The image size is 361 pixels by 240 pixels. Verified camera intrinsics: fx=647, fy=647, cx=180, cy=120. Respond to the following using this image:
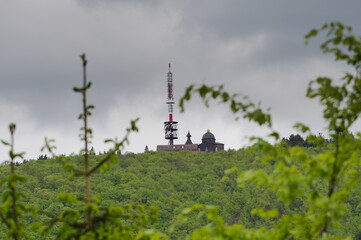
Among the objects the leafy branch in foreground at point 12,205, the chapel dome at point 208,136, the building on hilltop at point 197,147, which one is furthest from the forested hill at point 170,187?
the leafy branch in foreground at point 12,205

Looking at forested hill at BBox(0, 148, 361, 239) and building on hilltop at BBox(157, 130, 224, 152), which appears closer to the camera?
forested hill at BBox(0, 148, 361, 239)

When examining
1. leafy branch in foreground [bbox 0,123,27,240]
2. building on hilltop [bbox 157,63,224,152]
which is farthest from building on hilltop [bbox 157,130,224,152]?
leafy branch in foreground [bbox 0,123,27,240]

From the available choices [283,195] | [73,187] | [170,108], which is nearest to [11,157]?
[283,195]

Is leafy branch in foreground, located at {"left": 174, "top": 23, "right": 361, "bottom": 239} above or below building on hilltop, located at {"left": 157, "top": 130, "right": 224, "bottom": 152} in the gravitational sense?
below

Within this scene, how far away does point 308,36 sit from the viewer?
6121 mm

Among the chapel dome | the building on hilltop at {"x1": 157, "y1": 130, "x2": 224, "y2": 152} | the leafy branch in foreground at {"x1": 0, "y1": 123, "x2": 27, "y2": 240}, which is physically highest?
the chapel dome

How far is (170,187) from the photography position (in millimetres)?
125250

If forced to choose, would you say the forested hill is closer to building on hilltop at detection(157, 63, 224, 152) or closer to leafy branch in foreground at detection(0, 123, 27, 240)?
building on hilltop at detection(157, 63, 224, 152)

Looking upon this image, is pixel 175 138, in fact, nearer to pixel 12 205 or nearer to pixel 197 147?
pixel 197 147

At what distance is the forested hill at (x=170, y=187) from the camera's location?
11212 cm

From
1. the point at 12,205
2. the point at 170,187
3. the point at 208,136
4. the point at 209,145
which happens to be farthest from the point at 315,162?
the point at 209,145

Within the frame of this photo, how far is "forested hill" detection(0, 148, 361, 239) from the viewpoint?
4414 inches

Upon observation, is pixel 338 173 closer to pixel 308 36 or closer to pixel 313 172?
pixel 313 172

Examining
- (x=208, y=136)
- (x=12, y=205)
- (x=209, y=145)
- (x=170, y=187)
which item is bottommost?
(x=12, y=205)
